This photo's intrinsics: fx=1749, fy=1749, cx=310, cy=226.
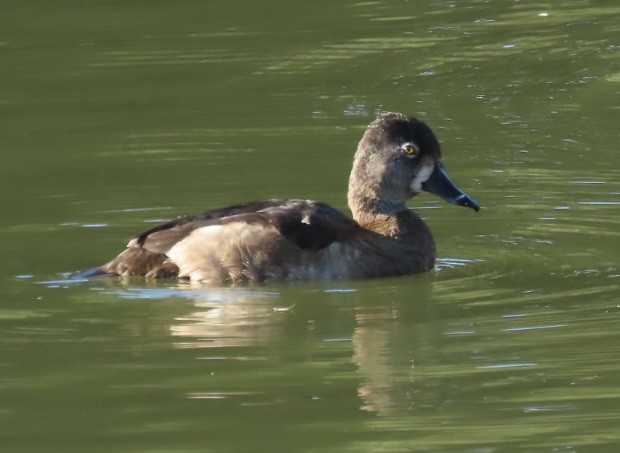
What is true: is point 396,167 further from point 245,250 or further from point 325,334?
point 325,334

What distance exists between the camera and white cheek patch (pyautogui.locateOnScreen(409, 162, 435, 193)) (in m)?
12.1

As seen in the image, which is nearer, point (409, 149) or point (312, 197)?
point (409, 149)

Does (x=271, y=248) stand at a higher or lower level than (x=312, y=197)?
higher

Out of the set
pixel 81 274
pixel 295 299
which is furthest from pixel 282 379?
pixel 81 274

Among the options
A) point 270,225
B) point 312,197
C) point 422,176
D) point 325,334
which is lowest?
point 312,197

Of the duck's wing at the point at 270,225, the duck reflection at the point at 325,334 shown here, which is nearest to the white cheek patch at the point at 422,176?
the duck's wing at the point at 270,225

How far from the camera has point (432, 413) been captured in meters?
7.96

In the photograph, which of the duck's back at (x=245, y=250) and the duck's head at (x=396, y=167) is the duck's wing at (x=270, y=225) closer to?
the duck's back at (x=245, y=250)

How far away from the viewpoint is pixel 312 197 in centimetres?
1384

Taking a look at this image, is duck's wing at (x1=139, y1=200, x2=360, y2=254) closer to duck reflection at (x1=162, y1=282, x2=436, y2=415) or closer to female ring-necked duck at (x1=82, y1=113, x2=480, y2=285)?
female ring-necked duck at (x1=82, y1=113, x2=480, y2=285)

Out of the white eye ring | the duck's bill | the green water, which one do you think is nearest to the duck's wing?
the green water

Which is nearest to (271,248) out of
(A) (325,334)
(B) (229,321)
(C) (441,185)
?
(B) (229,321)

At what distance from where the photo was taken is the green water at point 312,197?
26.3ft

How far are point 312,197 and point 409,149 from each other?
1989 mm
